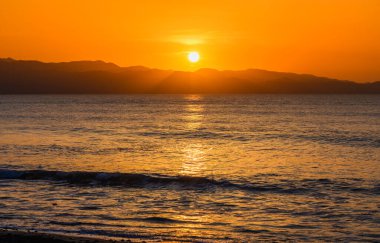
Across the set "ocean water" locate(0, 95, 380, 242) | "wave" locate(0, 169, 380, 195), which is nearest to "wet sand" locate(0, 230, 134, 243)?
"ocean water" locate(0, 95, 380, 242)

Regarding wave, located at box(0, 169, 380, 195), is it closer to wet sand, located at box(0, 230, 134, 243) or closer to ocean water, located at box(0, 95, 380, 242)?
ocean water, located at box(0, 95, 380, 242)

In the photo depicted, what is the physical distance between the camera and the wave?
2822cm

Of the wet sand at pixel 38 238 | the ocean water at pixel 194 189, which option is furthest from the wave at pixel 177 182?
the wet sand at pixel 38 238

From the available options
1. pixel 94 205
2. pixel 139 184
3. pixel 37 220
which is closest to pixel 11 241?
pixel 37 220

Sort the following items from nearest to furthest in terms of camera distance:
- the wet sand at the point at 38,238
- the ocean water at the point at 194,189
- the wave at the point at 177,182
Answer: the wet sand at the point at 38,238
the ocean water at the point at 194,189
the wave at the point at 177,182

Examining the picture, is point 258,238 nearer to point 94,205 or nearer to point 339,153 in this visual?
point 94,205

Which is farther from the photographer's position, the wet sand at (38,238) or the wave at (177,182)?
the wave at (177,182)

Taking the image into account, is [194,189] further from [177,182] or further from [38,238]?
[38,238]

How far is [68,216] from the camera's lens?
72.4 ft

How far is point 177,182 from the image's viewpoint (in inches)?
1211

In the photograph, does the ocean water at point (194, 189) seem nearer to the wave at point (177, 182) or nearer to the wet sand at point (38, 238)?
the wave at point (177, 182)

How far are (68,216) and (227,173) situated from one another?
526 inches

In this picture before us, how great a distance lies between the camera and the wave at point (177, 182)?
1111 inches

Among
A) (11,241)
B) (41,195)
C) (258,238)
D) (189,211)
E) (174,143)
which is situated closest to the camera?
(11,241)
